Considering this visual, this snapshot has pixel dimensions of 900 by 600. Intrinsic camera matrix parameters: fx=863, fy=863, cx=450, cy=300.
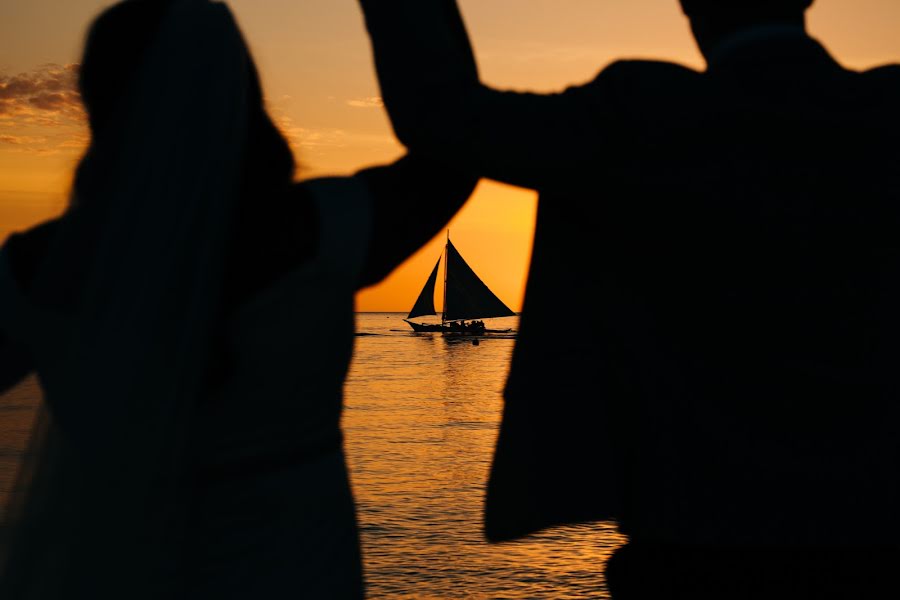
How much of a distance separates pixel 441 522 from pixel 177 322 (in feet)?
30.4

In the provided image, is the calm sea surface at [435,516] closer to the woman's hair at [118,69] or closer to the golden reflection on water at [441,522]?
the golden reflection on water at [441,522]

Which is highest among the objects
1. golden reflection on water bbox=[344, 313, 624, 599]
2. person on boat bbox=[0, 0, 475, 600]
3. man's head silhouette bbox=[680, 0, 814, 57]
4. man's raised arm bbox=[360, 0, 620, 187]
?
man's head silhouette bbox=[680, 0, 814, 57]

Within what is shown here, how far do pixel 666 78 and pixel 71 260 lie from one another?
2.33 feet

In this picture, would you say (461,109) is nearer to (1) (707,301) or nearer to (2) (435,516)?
(1) (707,301)

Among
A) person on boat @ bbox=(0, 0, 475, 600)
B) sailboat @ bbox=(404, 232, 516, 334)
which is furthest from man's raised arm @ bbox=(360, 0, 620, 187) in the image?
sailboat @ bbox=(404, 232, 516, 334)

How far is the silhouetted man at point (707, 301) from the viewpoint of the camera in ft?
3.00

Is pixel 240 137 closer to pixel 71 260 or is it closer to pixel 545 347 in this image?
pixel 71 260

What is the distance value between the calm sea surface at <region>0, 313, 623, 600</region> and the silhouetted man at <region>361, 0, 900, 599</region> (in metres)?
0.65

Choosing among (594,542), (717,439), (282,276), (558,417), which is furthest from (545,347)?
(594,542)

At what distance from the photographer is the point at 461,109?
935 millimetres

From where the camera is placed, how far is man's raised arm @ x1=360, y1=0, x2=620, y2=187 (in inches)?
35.4

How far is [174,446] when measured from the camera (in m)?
1.01

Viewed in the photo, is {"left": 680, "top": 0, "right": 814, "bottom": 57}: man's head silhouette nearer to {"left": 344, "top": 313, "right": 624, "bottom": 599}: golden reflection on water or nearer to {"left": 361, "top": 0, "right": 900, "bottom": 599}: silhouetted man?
{"left": 361, "top": 0, "right": 900, "bottom": 599}: silhouetted man

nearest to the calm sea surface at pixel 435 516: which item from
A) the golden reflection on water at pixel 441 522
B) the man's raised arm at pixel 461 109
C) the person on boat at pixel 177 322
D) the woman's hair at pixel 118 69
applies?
the golden reflection on water at pixel 441 522
